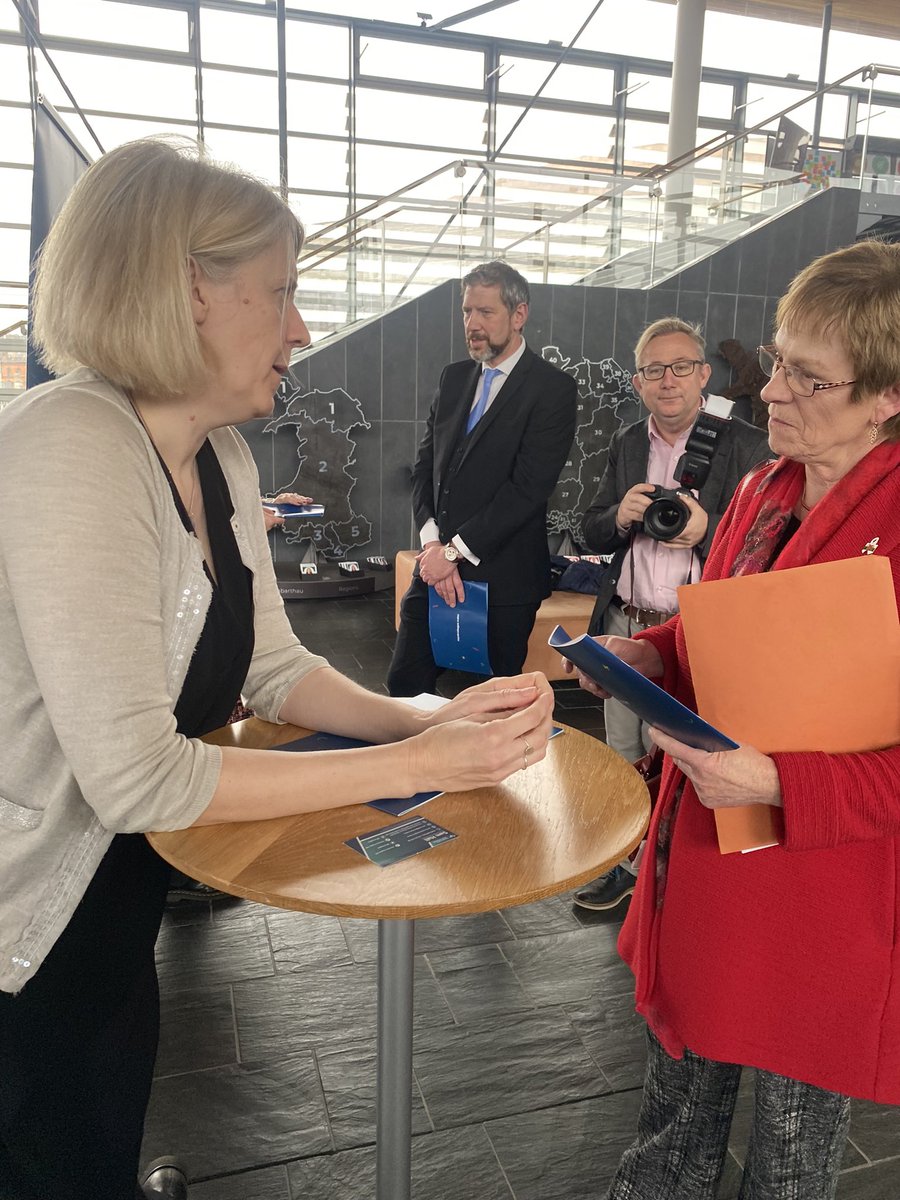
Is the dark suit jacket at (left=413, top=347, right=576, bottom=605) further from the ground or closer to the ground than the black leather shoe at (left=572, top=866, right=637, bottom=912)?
further from the ground

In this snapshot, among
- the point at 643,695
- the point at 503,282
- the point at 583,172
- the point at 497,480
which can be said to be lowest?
the point at 497,480

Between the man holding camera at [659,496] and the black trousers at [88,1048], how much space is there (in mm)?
1624

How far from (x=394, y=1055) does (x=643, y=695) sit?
0.64 metres

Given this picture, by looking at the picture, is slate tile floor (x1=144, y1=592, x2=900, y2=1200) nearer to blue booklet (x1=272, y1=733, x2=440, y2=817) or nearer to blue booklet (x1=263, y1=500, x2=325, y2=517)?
blue booklet (x1=272, y1=733, x2=440, y2=817)

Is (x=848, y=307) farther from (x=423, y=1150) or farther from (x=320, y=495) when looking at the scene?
(x=320, y=495)

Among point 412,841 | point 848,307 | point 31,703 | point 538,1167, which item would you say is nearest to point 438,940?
point 538,1167

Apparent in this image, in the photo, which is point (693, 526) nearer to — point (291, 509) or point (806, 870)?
point (806, 870)

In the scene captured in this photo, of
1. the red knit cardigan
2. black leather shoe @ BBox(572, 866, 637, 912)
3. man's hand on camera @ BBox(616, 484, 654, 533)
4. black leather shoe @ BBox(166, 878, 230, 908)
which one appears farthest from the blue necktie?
the red knit cardigan

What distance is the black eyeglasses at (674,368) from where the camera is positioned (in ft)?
8.61

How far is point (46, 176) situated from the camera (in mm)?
2281

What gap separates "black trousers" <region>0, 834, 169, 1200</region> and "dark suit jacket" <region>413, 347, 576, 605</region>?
6.89 feet

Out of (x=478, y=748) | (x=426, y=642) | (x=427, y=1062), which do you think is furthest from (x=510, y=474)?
(x=478, y=748)

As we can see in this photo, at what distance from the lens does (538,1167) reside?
1769mm

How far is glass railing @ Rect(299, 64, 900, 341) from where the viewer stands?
774 cm
